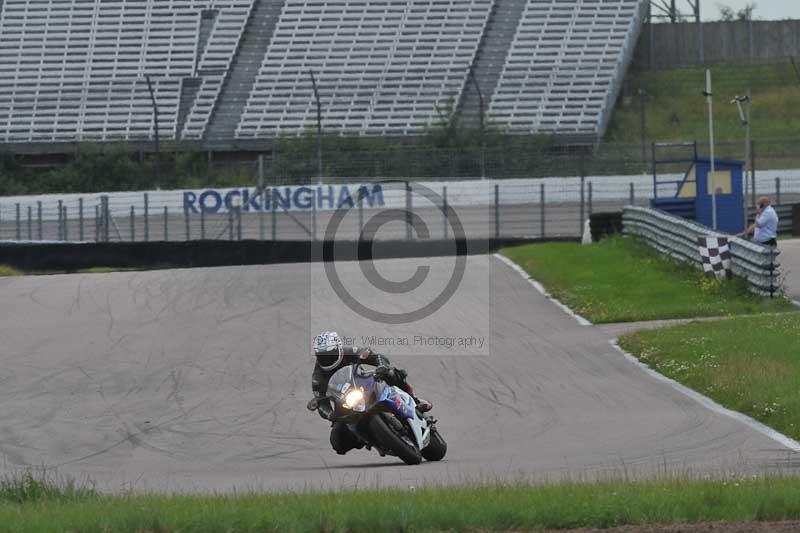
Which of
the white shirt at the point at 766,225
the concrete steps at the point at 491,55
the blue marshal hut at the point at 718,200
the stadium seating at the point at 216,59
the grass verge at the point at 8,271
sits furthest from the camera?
the stadium seating at the point at 216,59

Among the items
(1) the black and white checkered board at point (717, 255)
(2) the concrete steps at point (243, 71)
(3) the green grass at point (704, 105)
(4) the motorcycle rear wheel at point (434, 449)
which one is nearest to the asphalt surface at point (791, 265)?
(1) the black and white checkered board at point (717, 255)

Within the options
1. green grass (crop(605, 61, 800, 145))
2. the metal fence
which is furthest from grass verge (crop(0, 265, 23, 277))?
green grass (crop(605, 61, 800, 145))

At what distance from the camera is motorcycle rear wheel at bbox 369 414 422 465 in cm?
1007

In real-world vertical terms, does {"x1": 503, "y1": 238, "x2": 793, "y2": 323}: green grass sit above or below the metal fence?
below

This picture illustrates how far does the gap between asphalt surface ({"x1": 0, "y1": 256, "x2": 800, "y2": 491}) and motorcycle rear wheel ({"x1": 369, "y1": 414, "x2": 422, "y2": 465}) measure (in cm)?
11

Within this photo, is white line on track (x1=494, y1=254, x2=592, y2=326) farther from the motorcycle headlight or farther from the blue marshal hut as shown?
the motorcycle headlight

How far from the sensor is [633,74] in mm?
54000

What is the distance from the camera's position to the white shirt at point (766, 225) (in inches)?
872

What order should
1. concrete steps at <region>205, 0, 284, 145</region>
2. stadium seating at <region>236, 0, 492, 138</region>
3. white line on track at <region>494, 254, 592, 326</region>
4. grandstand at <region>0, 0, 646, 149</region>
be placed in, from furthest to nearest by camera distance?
concrete steps at <region>205, 0, 284, 145</region>, grandstand at <region>0, 0, 646, 149</region>, stadium seating at <region>236, 0, 492, 138</region>, white line on track at <region>494, 254, 592, 326</region>

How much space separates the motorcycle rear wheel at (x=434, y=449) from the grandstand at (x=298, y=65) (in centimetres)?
3572

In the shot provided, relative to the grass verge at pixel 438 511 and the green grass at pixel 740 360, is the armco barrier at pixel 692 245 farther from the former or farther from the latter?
the grass verge at pixel 438 511

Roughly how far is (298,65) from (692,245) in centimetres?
3129

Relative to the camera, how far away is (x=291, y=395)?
14.4 meters

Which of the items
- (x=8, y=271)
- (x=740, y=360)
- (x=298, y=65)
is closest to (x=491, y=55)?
(x=298, y=65)
